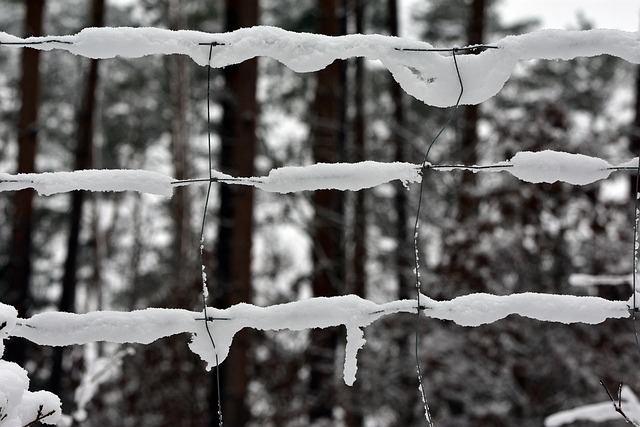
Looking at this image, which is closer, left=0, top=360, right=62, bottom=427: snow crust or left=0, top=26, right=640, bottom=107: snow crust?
left=0, top=360, right=62, bottom=427: snow crust

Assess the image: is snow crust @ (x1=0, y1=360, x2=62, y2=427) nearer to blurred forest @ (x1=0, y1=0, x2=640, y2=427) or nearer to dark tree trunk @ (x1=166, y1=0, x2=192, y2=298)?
blurred forest @ (x1=0, y1=0, x2=640, y2=427)

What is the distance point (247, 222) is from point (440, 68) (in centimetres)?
534

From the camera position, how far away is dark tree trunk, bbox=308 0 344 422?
731 cm

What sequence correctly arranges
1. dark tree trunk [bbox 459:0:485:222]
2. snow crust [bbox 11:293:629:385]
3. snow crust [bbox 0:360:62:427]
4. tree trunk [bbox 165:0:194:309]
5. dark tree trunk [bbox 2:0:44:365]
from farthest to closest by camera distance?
1. tree trunk [bbox 165:0:194:309]
2. dark tree trunk [bbox 2:0:44:365]
3. dark tree trunk [bbox 459:0:485:222]
4. snow crust [bbox 11:293:629:385]
5. snow crust [bbox 0:360:62:427]

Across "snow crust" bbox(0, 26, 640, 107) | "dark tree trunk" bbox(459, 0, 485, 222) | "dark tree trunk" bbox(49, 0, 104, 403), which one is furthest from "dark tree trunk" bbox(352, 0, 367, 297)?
"snow crust" bbox(0, 26, 640, 107)

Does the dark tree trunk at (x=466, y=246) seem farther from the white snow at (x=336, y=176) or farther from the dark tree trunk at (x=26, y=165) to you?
the dark tree trunk at (x=26, y=165)

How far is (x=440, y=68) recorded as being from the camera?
1.24m

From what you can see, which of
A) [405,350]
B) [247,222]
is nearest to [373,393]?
[405,350]

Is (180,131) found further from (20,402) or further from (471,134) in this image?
(20,402)

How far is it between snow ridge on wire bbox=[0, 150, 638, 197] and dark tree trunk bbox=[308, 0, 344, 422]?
6.02 m

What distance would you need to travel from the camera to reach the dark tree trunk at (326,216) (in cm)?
731

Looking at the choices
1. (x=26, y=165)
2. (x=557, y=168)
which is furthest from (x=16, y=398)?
(x=26, y=165)

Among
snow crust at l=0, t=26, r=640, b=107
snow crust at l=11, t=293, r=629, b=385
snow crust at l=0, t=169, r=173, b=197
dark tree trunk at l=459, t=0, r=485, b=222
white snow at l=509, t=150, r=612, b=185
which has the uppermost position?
dark tree trunk at l=459, t=0, r=485, b=222

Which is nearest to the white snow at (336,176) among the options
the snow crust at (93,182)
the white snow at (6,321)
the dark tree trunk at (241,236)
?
the snow crust at (93,182)
